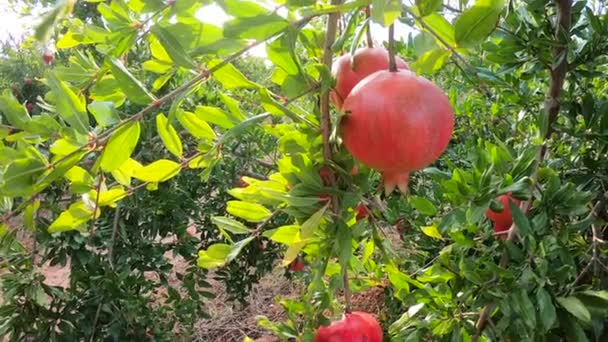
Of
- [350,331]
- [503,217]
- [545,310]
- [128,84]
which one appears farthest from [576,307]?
[128,84]

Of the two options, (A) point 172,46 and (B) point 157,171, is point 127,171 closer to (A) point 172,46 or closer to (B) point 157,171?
(B) point 157,171

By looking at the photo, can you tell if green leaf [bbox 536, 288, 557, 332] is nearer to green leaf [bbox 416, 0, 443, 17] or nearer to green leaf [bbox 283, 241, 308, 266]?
green leaf [bbox 283, 241, 308, 266]

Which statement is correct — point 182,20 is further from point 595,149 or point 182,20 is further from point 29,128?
point 595,149

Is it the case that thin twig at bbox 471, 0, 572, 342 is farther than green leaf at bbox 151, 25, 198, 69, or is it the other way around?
thin twig at bbox 471, 0, 572, 342

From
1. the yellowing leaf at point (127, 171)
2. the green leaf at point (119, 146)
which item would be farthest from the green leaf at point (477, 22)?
the yellowing leaf at point (127, 171)

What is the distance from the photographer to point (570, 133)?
103 centimetres

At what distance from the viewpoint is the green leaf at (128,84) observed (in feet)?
1.82

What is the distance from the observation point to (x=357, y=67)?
59 cm

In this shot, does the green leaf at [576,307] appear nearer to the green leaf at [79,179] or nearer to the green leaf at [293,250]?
the green leaf at [293,250]

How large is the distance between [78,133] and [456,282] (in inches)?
27.7

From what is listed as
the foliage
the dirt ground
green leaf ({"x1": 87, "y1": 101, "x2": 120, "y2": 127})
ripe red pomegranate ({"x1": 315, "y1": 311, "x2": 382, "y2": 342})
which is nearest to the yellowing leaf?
the foliage

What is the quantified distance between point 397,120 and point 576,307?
0.53m

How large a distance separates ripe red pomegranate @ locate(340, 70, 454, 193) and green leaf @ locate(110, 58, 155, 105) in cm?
22

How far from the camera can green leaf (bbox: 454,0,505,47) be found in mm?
505
